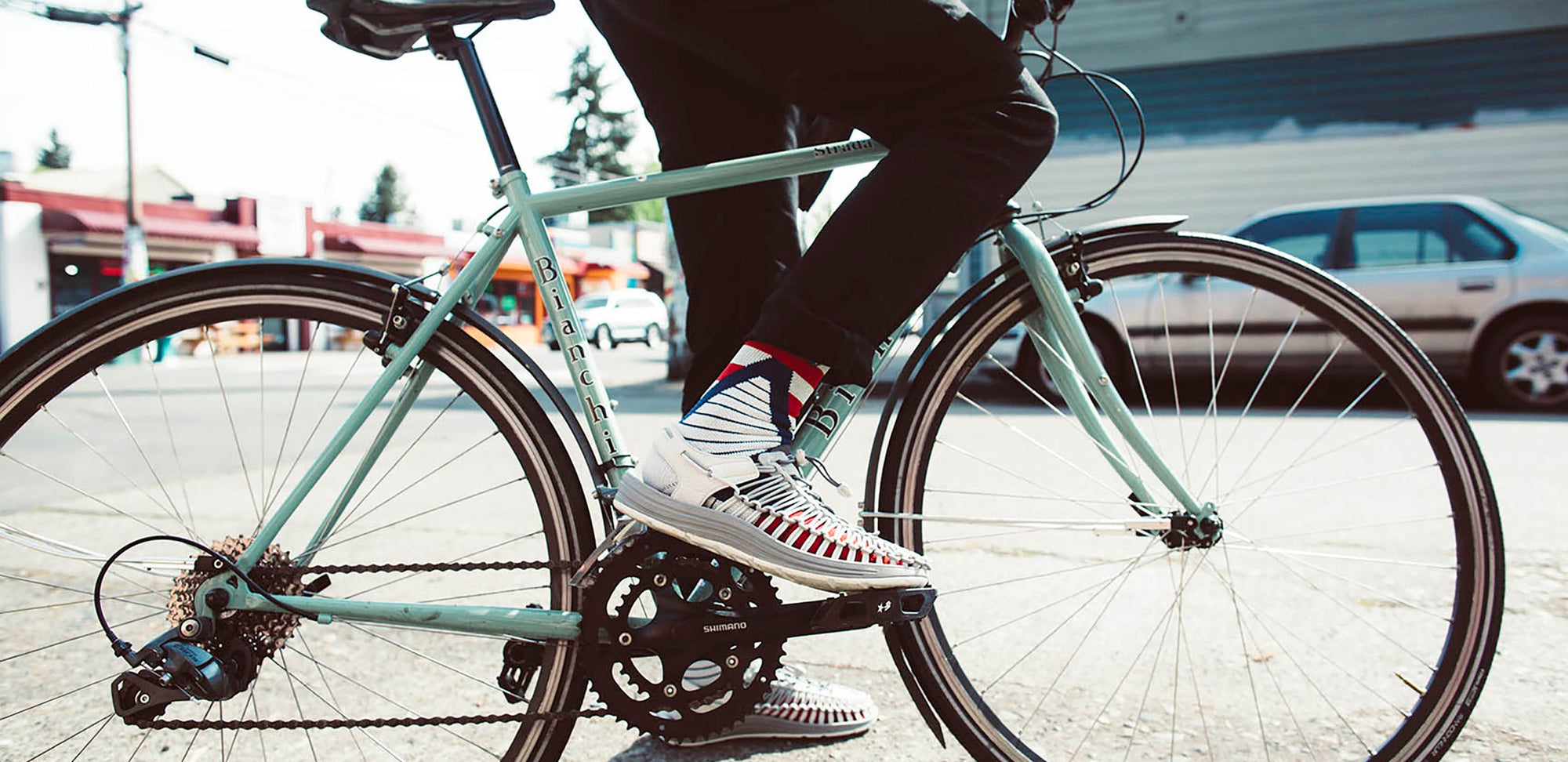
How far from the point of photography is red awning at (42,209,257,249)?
78.4ft

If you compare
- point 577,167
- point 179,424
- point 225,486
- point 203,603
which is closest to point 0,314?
point 179,424

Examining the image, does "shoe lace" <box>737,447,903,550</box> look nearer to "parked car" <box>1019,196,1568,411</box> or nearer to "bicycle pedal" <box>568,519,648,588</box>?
"bicycle pedal" <box>568,519,648,588</box>

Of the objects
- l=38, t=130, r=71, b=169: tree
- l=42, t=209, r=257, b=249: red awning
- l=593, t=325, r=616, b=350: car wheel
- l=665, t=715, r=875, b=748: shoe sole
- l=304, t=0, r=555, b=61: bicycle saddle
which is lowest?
l=665, t=715, r=875, b=748: shoe sole

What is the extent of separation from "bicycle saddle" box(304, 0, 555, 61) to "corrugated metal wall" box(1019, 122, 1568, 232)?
10.4 meters

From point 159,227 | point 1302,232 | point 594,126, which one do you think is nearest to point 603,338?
point 159,227

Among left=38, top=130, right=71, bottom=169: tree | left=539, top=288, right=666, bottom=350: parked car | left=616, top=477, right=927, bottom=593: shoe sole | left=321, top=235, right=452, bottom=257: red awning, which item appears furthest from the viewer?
left=38, top=130, right=71, bottom=169: tree

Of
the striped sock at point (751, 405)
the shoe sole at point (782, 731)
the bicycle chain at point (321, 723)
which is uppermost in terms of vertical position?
the striped sock at point (751, 405)

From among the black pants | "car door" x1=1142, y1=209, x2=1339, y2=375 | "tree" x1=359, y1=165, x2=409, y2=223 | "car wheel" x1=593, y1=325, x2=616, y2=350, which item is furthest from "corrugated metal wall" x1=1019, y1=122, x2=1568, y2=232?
"tree" x1=359, y1=165, x2=409, y2=223

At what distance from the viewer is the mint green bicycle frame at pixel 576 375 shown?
4.60 ft

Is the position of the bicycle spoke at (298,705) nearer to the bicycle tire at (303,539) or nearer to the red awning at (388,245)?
the bicycle tire at (303,539)

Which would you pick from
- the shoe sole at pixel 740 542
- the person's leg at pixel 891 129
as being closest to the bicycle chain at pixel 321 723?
the shoe sole at pixel 740 542

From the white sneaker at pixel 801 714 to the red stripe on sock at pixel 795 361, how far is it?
2.11 ft

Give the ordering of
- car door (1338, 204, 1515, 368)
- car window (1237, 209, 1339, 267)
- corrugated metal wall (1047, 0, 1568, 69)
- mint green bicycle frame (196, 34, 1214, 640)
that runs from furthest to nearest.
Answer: corrugated metal wall (1047, 0, 1568, 69), car window (1237, 209, 1339, 267), car door (1338, 204, 1515, 368), mint green bicycle frame (196, 34, 1214, 640)

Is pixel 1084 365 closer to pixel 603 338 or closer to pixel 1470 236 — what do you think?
pixel 1470 236
